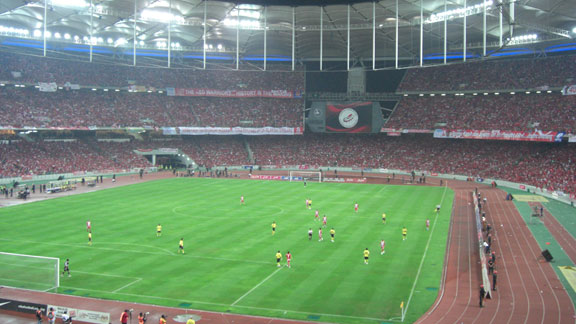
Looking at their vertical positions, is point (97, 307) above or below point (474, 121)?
below

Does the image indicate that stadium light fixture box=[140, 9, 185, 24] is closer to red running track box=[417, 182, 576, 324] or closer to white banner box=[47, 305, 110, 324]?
red running track box=[417, 182, 576, 324]

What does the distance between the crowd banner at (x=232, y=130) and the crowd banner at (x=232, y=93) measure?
696 cm

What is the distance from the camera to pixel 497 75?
257 ft

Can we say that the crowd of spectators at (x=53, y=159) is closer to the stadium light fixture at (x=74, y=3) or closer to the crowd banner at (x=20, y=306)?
the stadium light fixture at (x=74, y=3)

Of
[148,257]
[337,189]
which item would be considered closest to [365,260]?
[148,257]

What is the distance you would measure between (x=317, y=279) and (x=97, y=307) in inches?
418

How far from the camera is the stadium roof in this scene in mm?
57125

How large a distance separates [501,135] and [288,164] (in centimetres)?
3430

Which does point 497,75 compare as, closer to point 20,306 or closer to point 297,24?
point 297,24

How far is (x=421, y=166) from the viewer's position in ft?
255

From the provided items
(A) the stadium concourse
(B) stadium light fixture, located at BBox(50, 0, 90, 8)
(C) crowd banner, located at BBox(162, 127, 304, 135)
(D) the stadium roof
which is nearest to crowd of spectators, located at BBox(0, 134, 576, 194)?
(C) crowd banner, located at BBox(162, 127, 304, 135)

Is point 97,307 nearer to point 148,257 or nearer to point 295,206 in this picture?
point 148,257

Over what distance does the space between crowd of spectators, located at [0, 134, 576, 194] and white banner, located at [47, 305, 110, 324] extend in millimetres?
48716

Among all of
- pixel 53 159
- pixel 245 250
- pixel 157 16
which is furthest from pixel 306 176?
pixel 245 250
